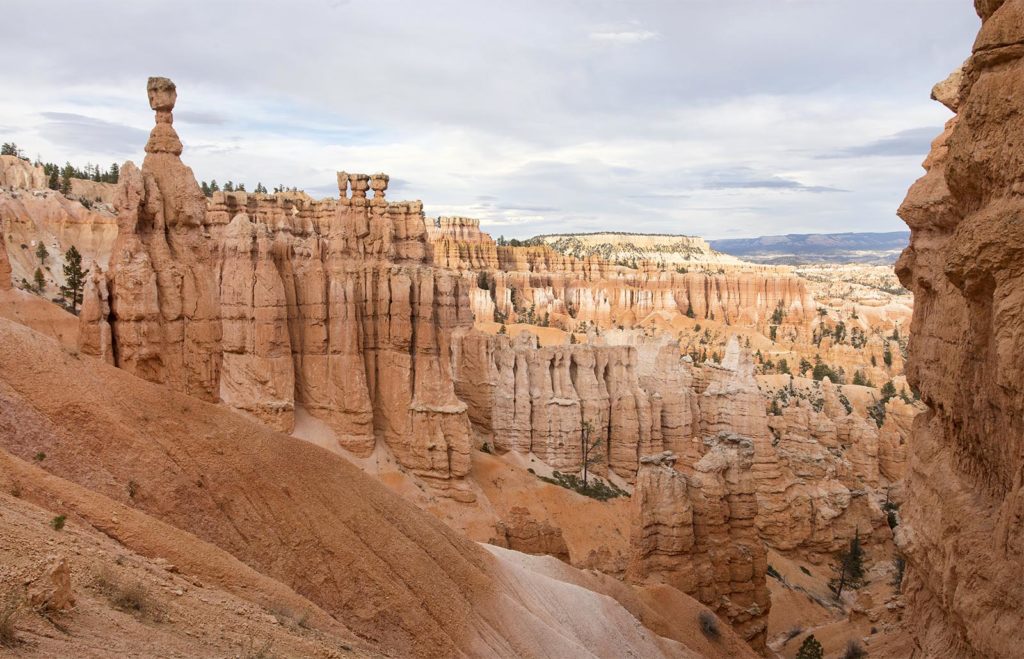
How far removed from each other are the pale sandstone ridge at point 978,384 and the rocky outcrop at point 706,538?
1143 cm

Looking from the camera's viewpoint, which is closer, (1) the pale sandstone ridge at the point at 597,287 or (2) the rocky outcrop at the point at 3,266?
(2) the rocky outcrop at the point at 3,266

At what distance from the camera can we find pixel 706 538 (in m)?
23.4

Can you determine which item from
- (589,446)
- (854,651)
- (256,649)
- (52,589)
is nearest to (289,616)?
(256,649)

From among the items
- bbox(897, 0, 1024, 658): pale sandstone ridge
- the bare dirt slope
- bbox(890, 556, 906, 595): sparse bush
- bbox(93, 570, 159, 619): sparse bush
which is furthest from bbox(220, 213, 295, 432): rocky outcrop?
bbox(897, 0, 1024, 658): pale sandstone ridge

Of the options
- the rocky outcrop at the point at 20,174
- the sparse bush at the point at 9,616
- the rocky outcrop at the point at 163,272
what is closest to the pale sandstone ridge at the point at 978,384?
the sparse bush at the point at 9,616

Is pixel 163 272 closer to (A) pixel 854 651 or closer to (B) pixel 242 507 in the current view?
(B) pixel 242 507

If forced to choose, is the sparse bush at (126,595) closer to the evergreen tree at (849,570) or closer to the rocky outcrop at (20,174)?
the evergreen tree at (849,570)

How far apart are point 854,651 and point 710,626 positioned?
3.62m

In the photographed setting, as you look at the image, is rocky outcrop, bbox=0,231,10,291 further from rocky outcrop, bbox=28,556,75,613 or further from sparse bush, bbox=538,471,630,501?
sparse bush, bbox=538,471,630,501

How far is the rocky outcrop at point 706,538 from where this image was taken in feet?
73.7

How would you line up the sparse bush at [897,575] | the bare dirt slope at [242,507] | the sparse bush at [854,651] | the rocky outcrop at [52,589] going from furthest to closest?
the sparse bush at [897,575], the sparse bush at [854,651], the bare dirt slope at [242,507], the rocky outcrop at [52,589]

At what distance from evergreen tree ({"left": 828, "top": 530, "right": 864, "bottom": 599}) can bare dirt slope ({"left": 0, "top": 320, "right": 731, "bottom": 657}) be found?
19.0 metres

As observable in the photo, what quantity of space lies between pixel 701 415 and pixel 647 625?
2538 cm

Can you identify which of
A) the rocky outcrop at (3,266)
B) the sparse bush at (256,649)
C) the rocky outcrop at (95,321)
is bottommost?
the sparse bush at (256,649)
